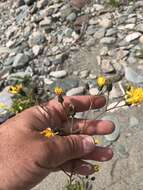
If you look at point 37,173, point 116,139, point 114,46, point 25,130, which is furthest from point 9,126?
point 114,46

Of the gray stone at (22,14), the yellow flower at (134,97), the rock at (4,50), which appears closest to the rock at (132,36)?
the rock at (4,50)

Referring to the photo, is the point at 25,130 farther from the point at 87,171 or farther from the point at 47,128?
the point at 87,171

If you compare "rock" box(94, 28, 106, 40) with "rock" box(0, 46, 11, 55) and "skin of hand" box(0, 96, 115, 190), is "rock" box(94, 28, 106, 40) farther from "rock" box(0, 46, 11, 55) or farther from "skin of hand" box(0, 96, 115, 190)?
"skin of hand" box(0, 96, 115, 190)

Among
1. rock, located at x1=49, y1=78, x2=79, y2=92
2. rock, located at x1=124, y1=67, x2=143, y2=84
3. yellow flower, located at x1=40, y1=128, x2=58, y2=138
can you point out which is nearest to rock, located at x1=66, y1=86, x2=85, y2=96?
rock, located at x1=49, y1=78, x2=79, y2=92

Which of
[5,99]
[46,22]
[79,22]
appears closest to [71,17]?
[79,22]

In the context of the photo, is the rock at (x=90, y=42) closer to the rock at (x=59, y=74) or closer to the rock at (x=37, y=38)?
the rock at (x=59, y=74)
